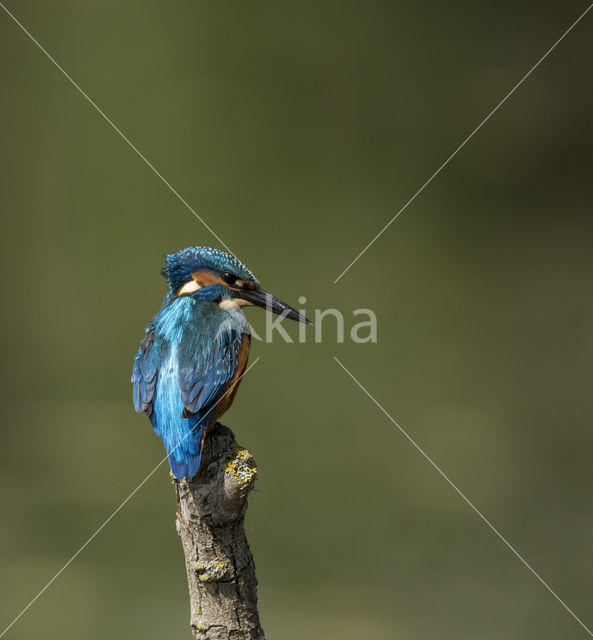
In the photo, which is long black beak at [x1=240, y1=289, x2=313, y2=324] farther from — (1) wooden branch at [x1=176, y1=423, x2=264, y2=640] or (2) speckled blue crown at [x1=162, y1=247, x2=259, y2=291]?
(1) wooden branch at [x1=176, y1=423, x2=264, y2=640]

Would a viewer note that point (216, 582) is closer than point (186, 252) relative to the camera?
Yes

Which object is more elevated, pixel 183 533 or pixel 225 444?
pixel 225 444

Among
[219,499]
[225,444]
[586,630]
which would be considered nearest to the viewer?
[219,499]

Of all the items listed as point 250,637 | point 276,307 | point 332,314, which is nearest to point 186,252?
point 276,307

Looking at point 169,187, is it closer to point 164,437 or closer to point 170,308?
point 170,308

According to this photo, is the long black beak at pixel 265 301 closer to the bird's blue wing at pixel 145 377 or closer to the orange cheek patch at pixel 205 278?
the orange cheek patch at pixel 205 278

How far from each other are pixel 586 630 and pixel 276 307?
8.04 feet

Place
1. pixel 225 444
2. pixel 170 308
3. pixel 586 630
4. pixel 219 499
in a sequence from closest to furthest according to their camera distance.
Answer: pixel 219 499, pixel 225 444, pixel 170 308, pixel 586 630

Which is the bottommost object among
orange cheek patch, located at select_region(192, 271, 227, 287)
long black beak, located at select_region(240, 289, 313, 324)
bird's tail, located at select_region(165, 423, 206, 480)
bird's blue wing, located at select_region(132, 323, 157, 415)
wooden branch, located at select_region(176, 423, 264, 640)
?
wooden branch, located at select_region(176, 423, 264, 640)

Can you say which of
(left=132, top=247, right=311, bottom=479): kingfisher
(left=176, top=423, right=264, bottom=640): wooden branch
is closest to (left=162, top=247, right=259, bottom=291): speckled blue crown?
(left=132, top=247, right=311, bottom=479): kingfisher

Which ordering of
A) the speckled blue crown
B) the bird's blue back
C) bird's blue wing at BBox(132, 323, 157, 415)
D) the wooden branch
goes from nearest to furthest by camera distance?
the wooden branch < the bird's blue back < bird's blue wing at BBox(132, 323, 157, 415) < the speckled blue crown

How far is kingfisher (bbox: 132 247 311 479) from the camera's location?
76.4 inches

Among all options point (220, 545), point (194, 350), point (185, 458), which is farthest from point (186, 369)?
point (220, 545)

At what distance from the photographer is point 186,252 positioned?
7.42 feet
